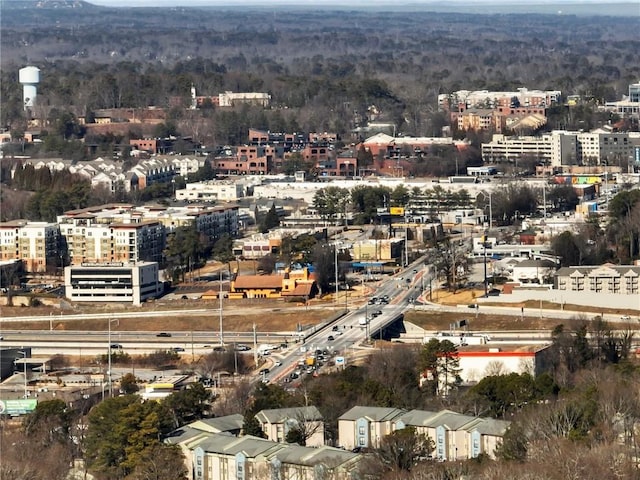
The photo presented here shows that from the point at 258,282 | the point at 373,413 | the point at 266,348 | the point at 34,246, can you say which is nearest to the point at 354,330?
the point at 266,348

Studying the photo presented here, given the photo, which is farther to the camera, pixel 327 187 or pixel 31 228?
pixel 327 187

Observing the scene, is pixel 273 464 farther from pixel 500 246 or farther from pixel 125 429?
pixel 500 246

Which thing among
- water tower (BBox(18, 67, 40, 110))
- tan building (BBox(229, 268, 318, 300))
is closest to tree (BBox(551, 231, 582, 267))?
tan building (BBox(229, 268, 318, 300))

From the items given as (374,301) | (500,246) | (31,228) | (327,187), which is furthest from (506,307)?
(327,187)

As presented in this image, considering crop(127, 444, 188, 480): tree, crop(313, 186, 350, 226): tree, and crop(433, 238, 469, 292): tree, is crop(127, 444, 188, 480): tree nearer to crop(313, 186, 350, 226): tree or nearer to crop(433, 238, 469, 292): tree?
crop(433, 238, 469, 292): tree

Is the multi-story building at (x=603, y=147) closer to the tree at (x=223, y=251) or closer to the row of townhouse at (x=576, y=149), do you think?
the row of townhouse at (x=576, y=149)

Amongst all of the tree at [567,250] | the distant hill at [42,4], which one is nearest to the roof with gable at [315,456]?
the tree at [567,250]
